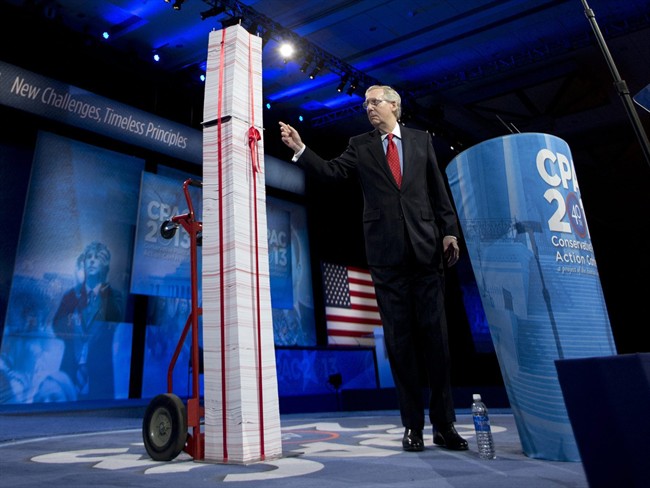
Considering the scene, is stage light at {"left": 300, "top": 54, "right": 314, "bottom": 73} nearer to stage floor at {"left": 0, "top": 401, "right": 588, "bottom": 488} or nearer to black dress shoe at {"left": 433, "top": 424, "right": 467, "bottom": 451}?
stage floor at {"left": 0, "top": 401, "right": 588, "bottom": 488}

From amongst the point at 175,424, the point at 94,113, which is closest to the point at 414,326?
the point at 175,424

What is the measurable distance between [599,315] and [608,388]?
0.97m

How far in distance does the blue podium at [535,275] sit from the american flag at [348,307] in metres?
7.53

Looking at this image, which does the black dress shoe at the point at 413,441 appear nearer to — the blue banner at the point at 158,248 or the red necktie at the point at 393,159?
the red necktie at the point at 393,159

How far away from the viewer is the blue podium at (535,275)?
1.70 metres

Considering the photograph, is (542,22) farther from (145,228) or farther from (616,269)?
(145,228)

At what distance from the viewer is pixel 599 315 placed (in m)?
1.78

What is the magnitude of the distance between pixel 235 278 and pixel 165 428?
618mm

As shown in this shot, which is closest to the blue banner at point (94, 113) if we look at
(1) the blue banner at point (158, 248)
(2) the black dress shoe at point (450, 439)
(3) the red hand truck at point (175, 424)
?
(1) the blue banner at point (158, 248)

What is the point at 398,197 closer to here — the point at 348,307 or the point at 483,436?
the point at 483,436

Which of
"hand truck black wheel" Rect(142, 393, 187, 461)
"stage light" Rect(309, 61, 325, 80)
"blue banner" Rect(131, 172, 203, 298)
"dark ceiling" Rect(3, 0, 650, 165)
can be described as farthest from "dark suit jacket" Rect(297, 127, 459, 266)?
"stage light" Rect(309, 61, 325, 80)

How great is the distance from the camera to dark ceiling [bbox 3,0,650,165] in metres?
6.90

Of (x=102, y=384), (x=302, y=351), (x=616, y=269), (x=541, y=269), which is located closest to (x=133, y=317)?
(x=102, y=384)

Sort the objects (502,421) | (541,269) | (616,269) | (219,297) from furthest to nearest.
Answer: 1. (616,269)
2. (502,421)
3. (219,297)
4. (541,269)
